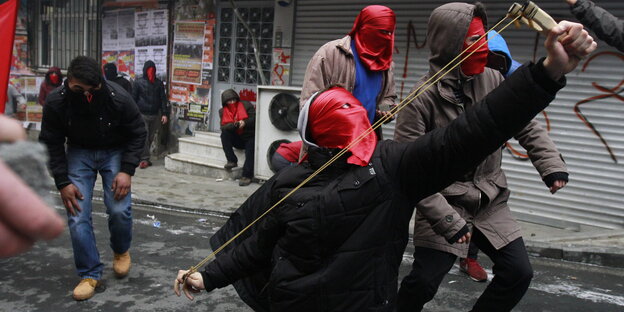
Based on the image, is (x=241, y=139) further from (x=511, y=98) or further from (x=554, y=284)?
(x=511, y=98)

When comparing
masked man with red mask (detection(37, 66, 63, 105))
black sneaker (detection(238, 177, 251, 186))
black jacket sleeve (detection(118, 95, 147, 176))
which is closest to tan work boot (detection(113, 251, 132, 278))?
black jacket sleeve (detection(118, 95, 147, 176))

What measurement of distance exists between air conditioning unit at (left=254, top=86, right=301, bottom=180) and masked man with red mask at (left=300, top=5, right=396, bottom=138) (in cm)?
432

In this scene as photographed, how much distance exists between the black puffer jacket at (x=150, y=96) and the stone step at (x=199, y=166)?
92cm

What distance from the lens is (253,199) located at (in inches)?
109

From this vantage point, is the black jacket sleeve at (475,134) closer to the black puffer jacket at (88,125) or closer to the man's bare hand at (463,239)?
the man's bare hand at (463,239)

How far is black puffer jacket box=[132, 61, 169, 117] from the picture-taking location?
9.95 metres

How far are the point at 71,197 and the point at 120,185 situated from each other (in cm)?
35

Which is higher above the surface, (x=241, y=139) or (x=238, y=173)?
(x=241, y=139)

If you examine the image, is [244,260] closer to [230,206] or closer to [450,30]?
[450,30]

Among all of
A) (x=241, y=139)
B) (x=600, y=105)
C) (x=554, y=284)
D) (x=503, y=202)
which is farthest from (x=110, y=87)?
(x=600, y=105)

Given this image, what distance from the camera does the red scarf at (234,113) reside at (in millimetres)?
8742

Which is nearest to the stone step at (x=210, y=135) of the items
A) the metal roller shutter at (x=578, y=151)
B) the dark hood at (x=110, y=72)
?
the dark hood at (x=110, y=72)

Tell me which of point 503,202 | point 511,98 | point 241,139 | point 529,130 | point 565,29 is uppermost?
point 565,29

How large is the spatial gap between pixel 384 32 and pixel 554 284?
268 cm
